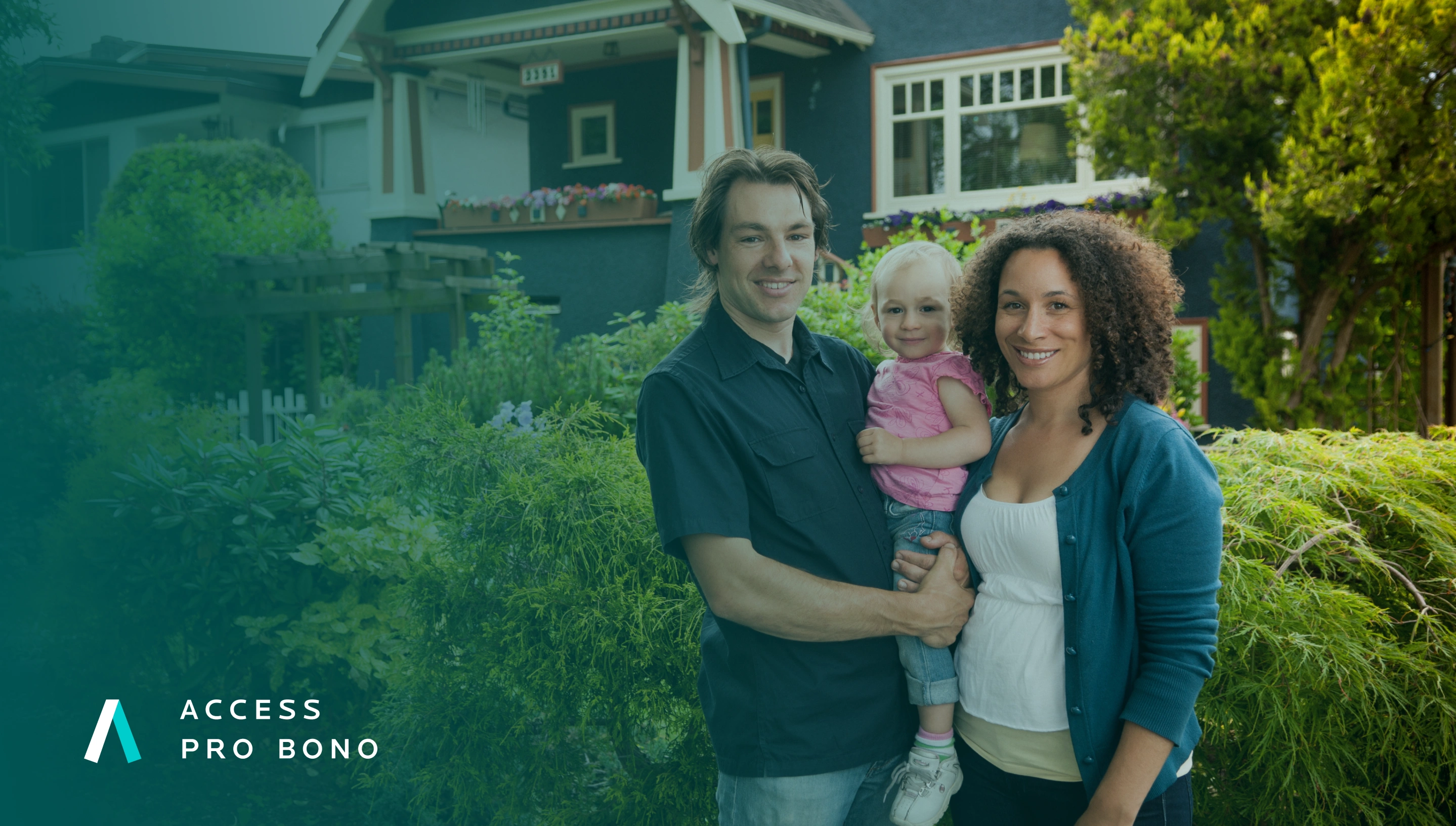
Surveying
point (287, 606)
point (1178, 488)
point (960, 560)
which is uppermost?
point (1178, 488)

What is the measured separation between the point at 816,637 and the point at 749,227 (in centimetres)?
84

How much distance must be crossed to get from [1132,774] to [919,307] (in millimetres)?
1103

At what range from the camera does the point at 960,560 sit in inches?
77.0

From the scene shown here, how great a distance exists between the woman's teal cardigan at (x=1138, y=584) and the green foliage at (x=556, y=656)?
135cm

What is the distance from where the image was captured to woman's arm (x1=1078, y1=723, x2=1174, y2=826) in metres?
1.68

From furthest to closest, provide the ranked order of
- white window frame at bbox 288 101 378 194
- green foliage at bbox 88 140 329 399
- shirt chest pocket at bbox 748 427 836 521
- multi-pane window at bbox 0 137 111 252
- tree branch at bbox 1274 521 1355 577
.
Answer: multi-pane window at bbox 0 137 111 252 → white window frame at bbox 288 101 378 194 → green foliage at bbox 88 140 329 399 → tree branch at bbox 1274 521 1355 577 → shirt chest pocket at bbox 748 427 836 521

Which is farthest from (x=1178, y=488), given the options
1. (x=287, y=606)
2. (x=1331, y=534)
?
(x=287, y=606)

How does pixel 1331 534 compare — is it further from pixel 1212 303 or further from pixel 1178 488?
pixel 1212 303

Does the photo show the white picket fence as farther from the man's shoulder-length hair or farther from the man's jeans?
the man's jeans

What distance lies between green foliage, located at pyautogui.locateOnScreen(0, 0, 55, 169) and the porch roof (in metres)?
3.07

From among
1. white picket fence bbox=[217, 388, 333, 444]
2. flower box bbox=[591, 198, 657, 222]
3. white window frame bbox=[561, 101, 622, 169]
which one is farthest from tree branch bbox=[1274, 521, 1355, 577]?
white window frame bbox=[561, 101, 622, 169]

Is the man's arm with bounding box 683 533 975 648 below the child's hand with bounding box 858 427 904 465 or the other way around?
below

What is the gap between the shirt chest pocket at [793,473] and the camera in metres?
1.91

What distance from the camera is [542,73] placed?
38.9 feet
